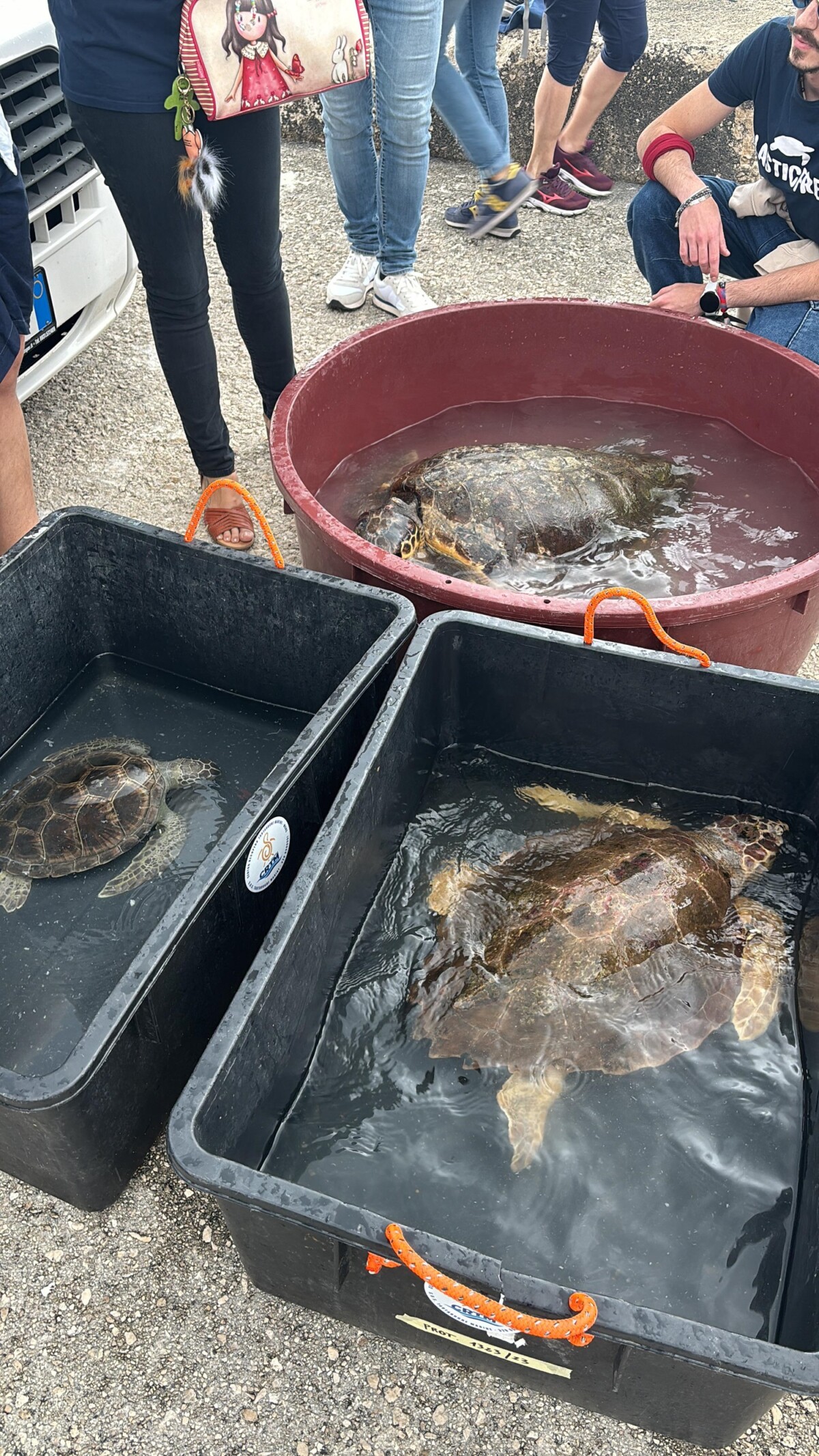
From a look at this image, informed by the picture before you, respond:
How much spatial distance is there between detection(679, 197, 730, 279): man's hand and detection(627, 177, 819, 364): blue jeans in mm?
148

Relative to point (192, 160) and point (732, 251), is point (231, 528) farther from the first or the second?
point (732, 251)

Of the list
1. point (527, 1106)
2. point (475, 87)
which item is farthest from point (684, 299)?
point (527, 1106)

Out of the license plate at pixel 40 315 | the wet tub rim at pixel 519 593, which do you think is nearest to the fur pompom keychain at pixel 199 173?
the wet tub rim at pixel 519 593

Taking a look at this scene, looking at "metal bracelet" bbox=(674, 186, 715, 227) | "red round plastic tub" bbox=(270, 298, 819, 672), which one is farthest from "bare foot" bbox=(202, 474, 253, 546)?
"metal bracelet" bbox=(674, 186, 715, 227)

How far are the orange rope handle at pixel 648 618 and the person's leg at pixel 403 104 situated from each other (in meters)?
2.31

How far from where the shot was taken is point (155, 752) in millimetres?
2348

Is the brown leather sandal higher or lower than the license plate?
lower

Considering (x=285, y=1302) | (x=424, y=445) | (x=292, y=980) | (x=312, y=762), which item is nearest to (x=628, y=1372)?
(x=285, y=1302)

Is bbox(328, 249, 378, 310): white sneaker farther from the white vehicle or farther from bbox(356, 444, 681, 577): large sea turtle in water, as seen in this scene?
bbox(356, 444, 681, 577): large sea turtle in water

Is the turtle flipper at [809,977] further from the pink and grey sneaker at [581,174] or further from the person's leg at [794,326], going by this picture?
the pink and grey sneaker at [581,174]

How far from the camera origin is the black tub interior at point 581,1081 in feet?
4.87

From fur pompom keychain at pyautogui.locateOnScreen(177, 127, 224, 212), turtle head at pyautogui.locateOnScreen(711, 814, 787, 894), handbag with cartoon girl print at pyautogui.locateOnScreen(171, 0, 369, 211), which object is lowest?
turtle head at pyautogui.locateOnScreen(711, 814, 787, 894)

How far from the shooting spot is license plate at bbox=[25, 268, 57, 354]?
9.90 feet

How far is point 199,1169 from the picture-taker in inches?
46.9
